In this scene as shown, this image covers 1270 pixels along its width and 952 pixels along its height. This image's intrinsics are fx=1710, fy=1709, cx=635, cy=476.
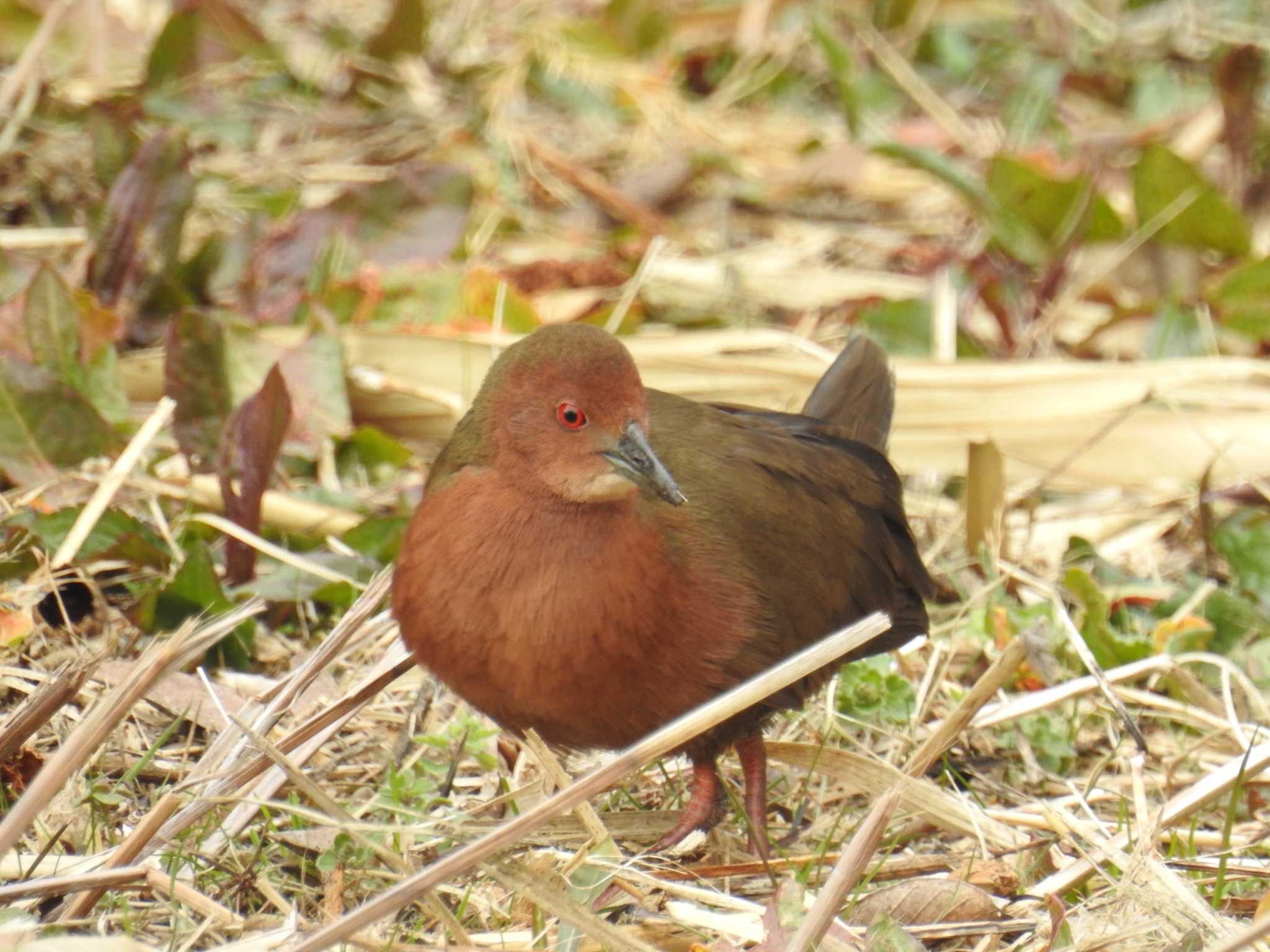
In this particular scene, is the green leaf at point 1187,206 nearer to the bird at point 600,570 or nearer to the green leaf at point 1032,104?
the green leaf at point 1032,104

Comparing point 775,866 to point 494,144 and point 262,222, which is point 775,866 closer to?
point 262,222

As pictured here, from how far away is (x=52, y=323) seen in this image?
405 cm

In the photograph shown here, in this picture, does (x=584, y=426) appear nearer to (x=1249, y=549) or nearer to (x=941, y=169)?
(x=1249, y=549)

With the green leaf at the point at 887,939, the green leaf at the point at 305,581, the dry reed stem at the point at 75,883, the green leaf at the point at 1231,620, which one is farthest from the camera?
the green leaf at the point at 1231,620

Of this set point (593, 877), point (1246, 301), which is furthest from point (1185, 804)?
point (1246, 301)

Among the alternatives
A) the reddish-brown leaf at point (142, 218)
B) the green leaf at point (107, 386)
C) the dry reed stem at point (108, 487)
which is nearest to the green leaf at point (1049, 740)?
the dry reed stem at point (108, 487)

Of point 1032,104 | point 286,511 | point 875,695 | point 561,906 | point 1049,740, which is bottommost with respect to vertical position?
point 1049,740

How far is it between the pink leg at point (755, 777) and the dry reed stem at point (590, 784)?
0.89 m

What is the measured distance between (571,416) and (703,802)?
0.84 m

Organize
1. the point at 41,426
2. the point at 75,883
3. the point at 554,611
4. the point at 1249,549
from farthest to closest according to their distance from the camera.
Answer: the point at 1249,549 < the point at 41,426 < the point at 554,611 < the point at 75,883

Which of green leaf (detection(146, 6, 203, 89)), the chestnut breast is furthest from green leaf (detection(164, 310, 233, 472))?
green leaf (detection(146, 6, 203, 89))

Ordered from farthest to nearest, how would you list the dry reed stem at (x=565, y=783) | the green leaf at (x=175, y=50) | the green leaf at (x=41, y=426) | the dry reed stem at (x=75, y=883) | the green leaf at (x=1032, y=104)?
the green leaf at (x=1032, y=104) → the green leaf at (x=175, y=50) → the green leaf at (x=41, y=426) → the dry reed stem at (x=565, y=783) → the dry reed stem at (x=75, y=883)

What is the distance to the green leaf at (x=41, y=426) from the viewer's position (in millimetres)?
3838

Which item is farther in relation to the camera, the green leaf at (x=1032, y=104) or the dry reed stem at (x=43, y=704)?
the green leaf at (x=1032, y=104)
